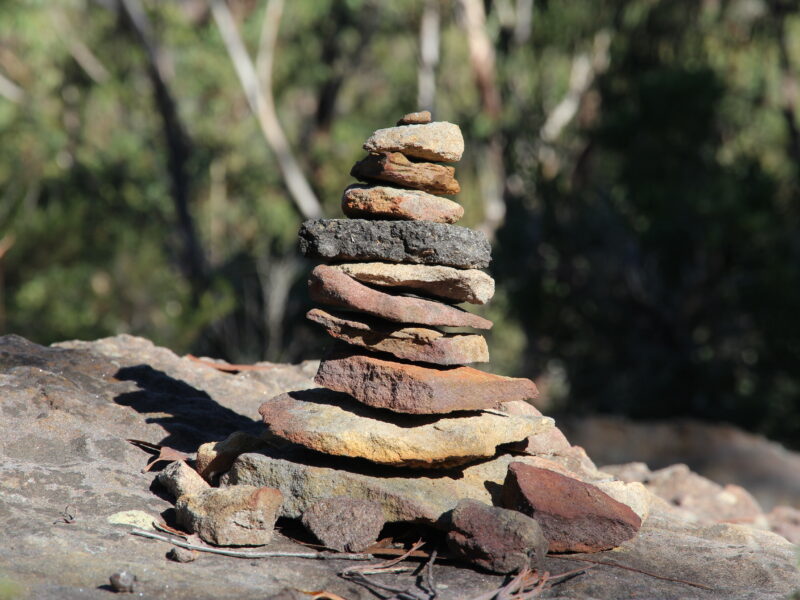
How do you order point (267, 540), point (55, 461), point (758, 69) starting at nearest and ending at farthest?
point (267, 540)
point (55, 461)
point (758, 69)

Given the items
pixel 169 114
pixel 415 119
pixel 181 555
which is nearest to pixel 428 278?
pixel 415 119

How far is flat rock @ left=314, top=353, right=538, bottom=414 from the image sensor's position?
3928 millimetres

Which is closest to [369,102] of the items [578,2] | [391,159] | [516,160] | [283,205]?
[283,205]

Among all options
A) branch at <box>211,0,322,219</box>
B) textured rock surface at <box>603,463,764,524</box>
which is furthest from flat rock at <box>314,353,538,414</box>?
branch at <box>211,0,322,219</box>

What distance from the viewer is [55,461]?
4082 millimetres

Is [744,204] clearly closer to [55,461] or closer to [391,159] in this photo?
[391,159]

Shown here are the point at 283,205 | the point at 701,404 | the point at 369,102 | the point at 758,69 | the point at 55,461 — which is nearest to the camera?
the point at 55,461

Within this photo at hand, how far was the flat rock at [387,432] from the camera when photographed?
385 cm

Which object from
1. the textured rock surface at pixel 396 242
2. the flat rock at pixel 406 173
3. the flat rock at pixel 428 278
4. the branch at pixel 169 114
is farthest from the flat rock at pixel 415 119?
the branch at pixel 169 114

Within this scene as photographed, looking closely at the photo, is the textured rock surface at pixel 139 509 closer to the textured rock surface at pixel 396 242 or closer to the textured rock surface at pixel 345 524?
the textured rock surface at pixel 345 524

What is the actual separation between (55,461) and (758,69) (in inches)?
594

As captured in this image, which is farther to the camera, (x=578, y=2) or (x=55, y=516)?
(x=578, y=2)

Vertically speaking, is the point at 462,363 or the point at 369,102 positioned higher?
the point at 369,102

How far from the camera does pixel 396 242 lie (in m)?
4.08
